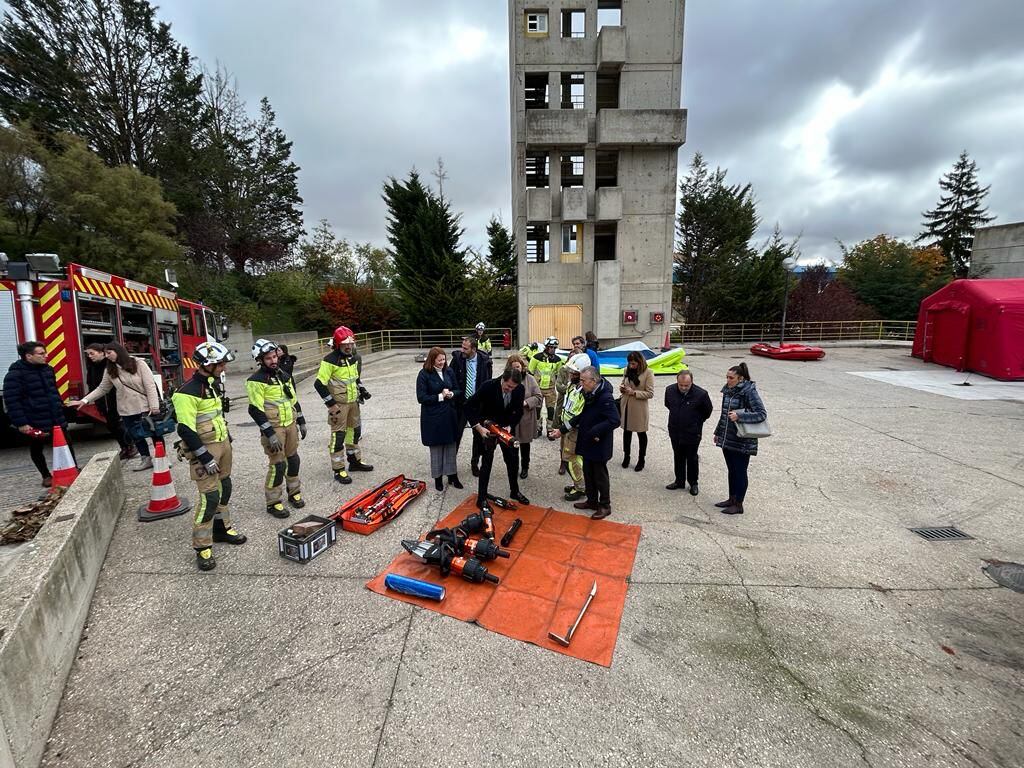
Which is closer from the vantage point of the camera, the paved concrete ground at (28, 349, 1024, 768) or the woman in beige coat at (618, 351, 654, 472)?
the paved concrete ground at (28, 349, 1024, 768)

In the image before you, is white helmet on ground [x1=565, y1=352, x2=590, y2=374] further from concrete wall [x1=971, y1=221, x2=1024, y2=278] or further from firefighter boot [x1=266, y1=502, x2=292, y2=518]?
concrete wall [x1=971, y1=221, x2=1024, y2=278]

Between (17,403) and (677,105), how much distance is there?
25.0m

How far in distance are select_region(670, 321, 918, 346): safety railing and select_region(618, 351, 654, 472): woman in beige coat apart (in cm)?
2207

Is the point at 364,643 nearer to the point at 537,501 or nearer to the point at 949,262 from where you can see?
the point at 537,501

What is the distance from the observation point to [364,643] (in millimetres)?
3072

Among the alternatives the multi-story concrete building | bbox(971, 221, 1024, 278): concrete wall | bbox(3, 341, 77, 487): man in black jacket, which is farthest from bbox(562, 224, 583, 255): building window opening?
bbox(971, 221, 1024, 278): concrete wall

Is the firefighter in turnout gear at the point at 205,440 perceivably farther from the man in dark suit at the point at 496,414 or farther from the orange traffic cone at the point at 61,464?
the man in dark suit at the point at 496,414

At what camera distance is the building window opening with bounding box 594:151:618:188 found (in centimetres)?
2234

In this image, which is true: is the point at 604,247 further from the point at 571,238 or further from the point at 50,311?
the point at 50,311

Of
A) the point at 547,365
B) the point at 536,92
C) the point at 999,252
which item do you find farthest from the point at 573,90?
the point at 999,252

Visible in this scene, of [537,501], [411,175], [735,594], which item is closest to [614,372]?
[537,501]

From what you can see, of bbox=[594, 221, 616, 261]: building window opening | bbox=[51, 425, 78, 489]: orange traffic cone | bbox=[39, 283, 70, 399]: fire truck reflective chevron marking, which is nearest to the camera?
bbox=[51, 425, 78, 489]: orange traffic cone

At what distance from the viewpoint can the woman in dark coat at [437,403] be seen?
17.7 ft

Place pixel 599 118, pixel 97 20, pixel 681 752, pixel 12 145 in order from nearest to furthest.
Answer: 1. pixel 681 752
2. pixel 12 145
3. pixel 97 20
4. pixel 599 118
